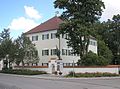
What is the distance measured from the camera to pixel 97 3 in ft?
198

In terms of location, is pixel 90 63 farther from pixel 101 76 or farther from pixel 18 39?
pixel 18 39

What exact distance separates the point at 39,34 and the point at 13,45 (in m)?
9.59

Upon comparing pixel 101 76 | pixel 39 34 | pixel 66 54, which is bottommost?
pixel 101 76

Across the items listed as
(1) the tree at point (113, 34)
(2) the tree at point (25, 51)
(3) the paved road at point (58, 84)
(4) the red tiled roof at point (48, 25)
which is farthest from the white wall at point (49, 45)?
(3) the paved road at point (58, 84)

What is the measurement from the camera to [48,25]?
3002 inches

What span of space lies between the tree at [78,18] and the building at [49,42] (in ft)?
32.7

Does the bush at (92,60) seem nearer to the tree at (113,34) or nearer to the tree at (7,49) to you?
the tree at (7,49)

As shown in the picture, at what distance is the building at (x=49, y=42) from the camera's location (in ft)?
235

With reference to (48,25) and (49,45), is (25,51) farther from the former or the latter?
(48,25)

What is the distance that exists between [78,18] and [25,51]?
14.6 metres

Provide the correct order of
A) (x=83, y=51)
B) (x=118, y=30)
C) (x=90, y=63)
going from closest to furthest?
(x=90, y=63), (x=83, y=51), (x=118, y=30)

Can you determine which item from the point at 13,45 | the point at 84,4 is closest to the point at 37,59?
the point at 13,45

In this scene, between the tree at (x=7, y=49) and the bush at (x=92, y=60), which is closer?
the bush at (x=92, y=60)

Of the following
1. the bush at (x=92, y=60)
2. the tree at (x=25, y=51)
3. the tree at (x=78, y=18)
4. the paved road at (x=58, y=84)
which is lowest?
the paved road at (x=58, y=84)
